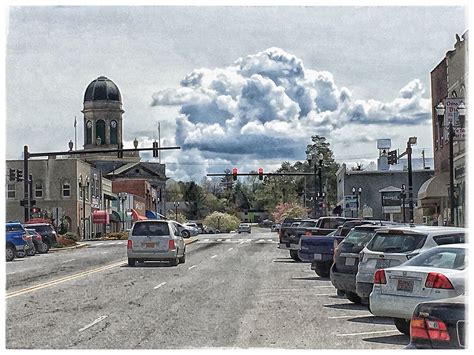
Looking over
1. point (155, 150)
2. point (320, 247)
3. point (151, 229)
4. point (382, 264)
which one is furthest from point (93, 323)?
point (155, 150)

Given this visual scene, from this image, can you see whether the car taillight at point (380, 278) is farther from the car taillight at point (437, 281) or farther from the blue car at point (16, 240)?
the blue car at point (16, 240)

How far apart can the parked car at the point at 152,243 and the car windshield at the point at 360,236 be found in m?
13.6

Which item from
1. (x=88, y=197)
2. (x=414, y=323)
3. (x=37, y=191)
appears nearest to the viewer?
(x=414, y=323)

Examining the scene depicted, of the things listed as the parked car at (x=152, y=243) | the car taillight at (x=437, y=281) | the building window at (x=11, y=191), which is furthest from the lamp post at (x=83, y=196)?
the car taillight at (x=437, y=281)

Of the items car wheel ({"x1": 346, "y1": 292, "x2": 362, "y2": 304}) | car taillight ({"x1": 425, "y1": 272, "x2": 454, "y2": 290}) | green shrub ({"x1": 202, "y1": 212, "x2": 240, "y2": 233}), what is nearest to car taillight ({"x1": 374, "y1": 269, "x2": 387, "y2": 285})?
car taillight ({"x1": 425, "y1": 272, "x2": 454, "y2": 290})

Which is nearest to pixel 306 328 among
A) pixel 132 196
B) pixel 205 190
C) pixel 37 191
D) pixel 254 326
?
pixel 254 326

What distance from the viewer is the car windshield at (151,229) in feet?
103

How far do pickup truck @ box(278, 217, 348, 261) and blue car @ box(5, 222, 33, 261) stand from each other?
11755 millimetres

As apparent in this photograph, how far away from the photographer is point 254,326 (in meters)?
14.0

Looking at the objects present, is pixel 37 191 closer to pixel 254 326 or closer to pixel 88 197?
pixel 88 197

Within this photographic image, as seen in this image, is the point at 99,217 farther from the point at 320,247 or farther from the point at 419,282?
the point at 419,282

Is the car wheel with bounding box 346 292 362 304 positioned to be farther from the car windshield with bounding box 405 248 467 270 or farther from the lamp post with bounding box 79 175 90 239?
the lamp post with bounding box 79 175 90 239

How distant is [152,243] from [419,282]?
1978 cm
